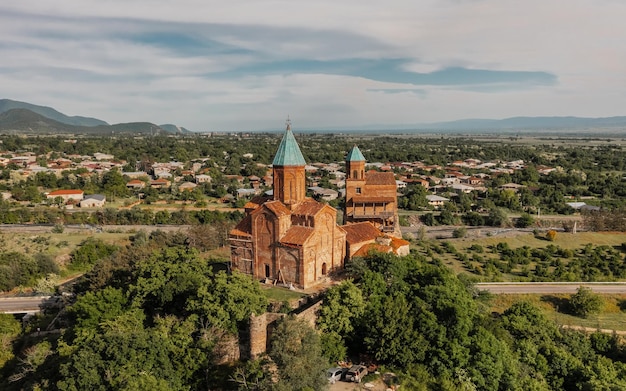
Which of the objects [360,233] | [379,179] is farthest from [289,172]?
[379,179]

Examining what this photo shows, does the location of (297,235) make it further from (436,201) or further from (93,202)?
(93,202)

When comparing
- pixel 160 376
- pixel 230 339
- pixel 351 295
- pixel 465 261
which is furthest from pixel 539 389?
pixel 465 261

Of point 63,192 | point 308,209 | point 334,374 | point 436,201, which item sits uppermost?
point 308,209

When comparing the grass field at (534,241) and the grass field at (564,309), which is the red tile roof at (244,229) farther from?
the grass field at (534,241)

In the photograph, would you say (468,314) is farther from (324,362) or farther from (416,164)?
(416,164)

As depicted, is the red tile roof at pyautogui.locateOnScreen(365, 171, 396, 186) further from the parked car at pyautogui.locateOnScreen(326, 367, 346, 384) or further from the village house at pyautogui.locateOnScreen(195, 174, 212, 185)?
the village house at pyautogui.locateOnScreen(195, 174, 212, 185)

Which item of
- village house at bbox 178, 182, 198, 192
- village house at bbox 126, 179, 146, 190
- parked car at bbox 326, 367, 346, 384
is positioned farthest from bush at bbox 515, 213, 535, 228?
village house at bbox 126, 179, 146, 190
